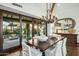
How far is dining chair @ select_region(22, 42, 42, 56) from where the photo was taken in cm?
181

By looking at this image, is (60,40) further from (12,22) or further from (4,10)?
(4,10)

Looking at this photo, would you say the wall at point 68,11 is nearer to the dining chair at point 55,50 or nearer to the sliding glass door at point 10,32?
the dining chair at point 55,50

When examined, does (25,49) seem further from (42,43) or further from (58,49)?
(58,49)

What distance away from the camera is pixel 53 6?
188 cm

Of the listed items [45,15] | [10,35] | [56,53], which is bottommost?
[56,53]

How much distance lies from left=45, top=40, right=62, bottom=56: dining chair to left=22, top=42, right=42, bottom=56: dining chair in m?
0.15

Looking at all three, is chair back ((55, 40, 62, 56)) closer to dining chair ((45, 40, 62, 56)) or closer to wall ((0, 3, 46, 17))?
dining chair ((45, 40, 62, 56))

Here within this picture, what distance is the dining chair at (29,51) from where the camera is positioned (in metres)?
1.81

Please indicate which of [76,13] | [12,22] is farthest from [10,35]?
[76,13]

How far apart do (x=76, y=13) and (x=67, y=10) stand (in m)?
0.16

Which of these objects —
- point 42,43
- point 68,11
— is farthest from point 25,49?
point 68,11

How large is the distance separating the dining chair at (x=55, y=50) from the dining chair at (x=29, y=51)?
0.50 feet

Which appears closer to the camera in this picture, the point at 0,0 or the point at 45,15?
the point at 0,0

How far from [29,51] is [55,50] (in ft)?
1.50
